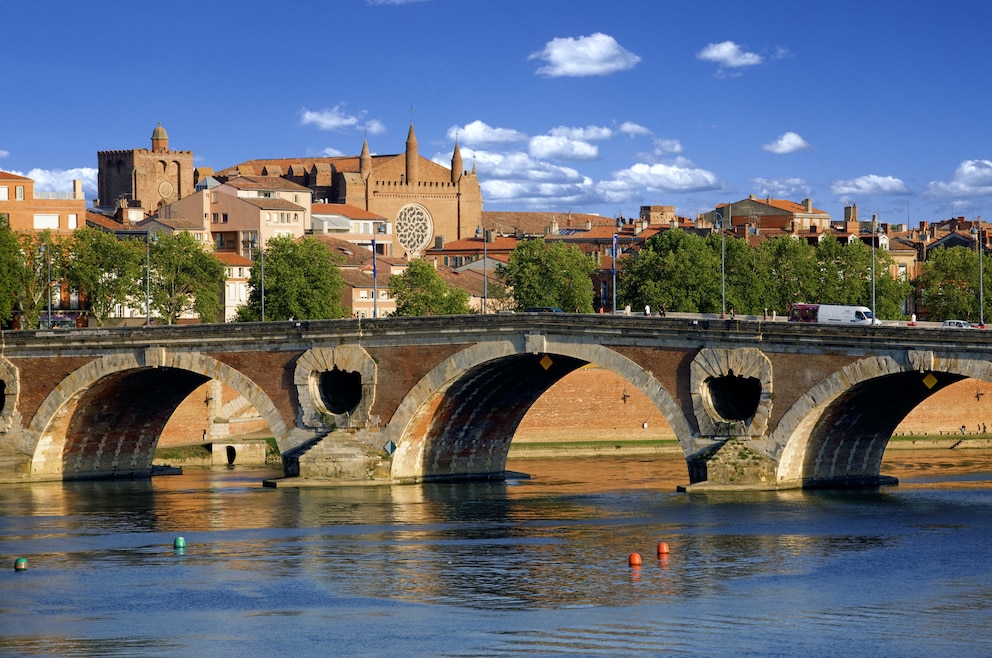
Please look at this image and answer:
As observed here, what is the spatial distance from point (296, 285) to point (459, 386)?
4995 centimetres

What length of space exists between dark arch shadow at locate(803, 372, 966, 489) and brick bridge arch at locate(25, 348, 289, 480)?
2351 centimetres

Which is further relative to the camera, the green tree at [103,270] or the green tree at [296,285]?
the green tree at [296,285]

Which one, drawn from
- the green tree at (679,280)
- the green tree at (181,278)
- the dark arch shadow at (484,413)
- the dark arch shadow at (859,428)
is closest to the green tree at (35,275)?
the green tree at (181,278)

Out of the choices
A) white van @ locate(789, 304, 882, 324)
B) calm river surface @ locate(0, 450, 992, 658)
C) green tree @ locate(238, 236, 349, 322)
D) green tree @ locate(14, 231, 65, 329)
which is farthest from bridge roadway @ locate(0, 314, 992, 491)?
green tree @ locate(238, 236, 349, 322)

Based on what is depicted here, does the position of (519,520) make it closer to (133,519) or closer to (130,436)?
(133,519)

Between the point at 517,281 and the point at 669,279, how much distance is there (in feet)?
42.3

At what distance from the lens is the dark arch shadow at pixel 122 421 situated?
86875 millimetres

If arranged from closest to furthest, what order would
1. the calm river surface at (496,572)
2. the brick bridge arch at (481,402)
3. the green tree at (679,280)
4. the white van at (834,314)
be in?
the calm river surface at (496,572) → the brick bridge arch at (481,402) → the white van at (834,314) → the green tree at (679,280)

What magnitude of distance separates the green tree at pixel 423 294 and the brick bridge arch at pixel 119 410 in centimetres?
4473

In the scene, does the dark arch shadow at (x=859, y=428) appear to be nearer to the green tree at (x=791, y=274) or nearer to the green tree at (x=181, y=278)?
the green tree at (x=791, y=274)

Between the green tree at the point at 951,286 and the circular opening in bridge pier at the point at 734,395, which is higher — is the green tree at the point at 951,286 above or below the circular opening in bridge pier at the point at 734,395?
above

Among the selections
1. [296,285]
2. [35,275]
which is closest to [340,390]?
[35,275]

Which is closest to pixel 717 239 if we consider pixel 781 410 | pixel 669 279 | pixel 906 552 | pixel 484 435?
pixel 669 279

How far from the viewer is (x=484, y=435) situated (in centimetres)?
8450
